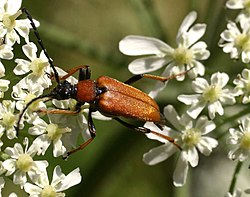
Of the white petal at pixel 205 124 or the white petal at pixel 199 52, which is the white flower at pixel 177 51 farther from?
the white petal at pixel 205 124

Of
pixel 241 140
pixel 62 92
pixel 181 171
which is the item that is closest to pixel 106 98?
pixel 62 92

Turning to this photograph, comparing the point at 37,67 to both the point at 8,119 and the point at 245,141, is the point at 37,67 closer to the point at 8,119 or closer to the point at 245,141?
the point at 8,119

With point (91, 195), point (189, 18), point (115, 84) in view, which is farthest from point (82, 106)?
point (91, 195)

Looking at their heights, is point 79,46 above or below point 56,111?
above

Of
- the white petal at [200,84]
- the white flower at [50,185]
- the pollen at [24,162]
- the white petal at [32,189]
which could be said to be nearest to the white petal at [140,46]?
the white petal at [200,84]

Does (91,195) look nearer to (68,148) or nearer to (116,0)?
(68,148)

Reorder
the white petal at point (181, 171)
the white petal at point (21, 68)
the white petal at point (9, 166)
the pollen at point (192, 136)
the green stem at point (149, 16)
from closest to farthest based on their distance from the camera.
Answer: the white petal at point (9, 166) < the white petal at point (21, 68) < the pollen at point (192, 136) < the white petal at point (181, 171) < the green stem at point (149, 16)

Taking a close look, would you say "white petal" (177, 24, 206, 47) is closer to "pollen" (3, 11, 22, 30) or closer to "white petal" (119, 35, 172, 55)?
"white petal" (119, 35, 172, 55)

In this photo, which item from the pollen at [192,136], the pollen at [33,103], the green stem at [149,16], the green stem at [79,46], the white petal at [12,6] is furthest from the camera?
the green stem at [79,46]
